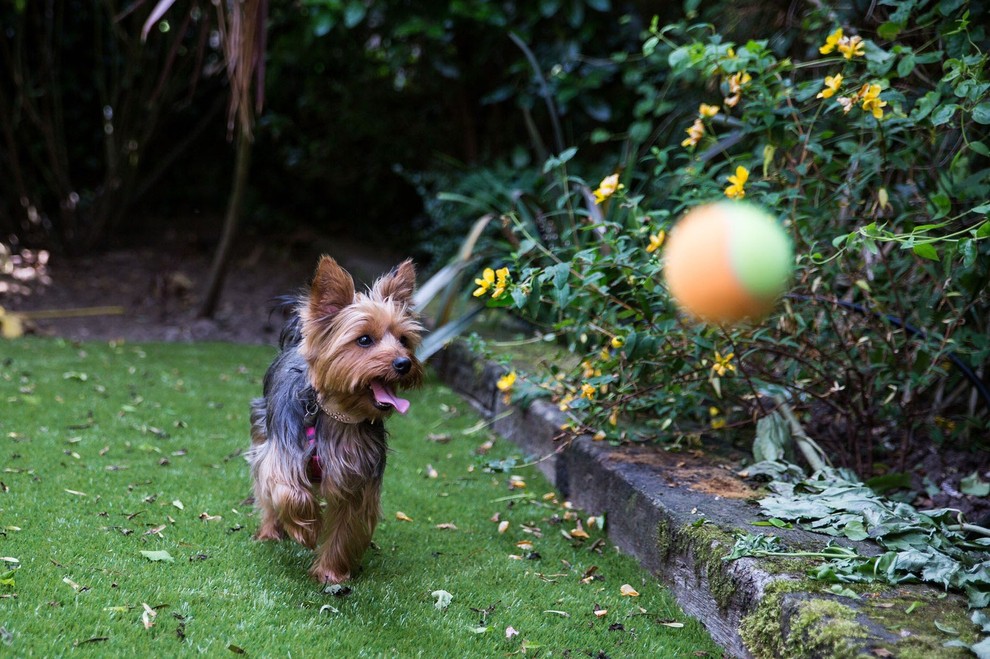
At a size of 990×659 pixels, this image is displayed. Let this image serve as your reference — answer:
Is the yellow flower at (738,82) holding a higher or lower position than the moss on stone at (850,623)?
higher

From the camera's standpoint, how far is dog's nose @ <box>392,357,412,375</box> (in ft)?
10.6

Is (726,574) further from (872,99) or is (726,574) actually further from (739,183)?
(872,99)

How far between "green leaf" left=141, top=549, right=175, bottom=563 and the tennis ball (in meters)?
2.35

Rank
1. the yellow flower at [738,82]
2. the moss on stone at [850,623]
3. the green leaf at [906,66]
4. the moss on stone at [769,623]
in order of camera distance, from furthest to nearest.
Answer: the yellow flower at [738,82], the green leaf at [906,66], the moss on stone at [769,623], the moss on stone at [850,623]

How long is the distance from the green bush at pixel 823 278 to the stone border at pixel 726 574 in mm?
352

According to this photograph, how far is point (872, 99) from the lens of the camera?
3510 millimetres

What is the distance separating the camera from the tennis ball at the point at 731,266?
386 cm

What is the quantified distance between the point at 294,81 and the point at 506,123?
3.01 m

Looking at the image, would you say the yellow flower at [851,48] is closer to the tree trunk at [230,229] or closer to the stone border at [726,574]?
the stone border at [726,574]

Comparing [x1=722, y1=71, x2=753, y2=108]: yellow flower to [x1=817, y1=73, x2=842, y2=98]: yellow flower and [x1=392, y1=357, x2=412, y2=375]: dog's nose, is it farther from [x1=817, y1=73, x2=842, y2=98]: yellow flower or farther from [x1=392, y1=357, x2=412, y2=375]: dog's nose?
[x1=392, y1=357, x2=412, y2=375]: dog's nose

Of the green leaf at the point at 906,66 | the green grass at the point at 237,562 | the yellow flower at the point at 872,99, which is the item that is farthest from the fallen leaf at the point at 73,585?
the green leaf at the point at 906,66

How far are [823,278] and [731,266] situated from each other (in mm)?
631

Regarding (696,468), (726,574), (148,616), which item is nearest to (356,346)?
(148,616)

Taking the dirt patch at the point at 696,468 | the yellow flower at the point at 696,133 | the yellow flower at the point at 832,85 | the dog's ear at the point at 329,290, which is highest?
the yellow flower at the point at 832,85
